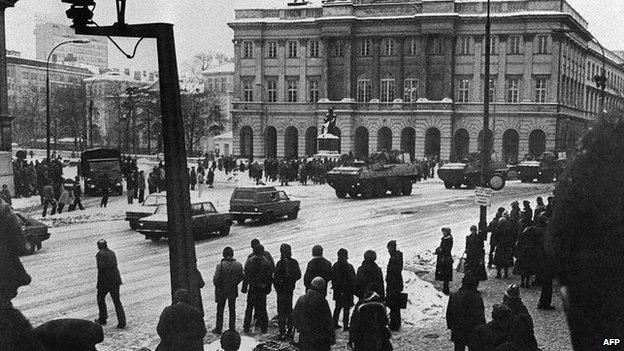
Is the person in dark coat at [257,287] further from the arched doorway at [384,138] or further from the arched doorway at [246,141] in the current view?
the arched doorway at [246,141]

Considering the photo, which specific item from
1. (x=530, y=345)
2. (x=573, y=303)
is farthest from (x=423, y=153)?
(x=573, y=303)

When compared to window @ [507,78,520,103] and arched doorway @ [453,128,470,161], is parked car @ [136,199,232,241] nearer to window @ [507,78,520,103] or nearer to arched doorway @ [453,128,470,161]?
arched doorway @ [453,128,470,161]

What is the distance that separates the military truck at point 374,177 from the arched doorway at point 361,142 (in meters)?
32.7

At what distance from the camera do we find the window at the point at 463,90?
213ft

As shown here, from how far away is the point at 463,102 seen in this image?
213ft

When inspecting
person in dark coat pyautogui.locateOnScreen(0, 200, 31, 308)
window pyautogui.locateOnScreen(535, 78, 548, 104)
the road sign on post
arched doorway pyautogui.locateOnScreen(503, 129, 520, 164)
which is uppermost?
window pyautogui.locateOnScreen(535, 78, 548, 104)

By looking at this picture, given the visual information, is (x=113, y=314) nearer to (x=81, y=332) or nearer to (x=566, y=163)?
(x=81, y=332)

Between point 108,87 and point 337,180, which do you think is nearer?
point 337,180

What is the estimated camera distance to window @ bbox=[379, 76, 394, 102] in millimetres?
68188

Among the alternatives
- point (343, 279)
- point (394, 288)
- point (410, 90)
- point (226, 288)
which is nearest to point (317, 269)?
point (343, 279)

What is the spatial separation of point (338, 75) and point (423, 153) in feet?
40.1

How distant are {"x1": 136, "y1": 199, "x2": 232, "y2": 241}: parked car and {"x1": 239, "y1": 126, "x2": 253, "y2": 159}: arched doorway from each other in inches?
2015

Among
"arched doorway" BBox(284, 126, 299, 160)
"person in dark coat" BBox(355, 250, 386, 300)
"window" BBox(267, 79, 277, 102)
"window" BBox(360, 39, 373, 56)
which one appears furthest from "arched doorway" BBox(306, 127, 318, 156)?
"person in dark coat" BBox(355, 250, 386, 300)

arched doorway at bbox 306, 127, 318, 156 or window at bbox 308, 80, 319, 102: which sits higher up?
window at bbox 308, 80, 319, 102
